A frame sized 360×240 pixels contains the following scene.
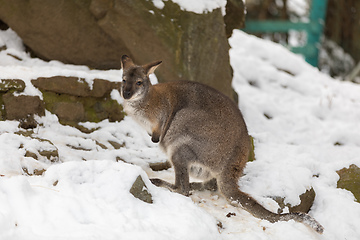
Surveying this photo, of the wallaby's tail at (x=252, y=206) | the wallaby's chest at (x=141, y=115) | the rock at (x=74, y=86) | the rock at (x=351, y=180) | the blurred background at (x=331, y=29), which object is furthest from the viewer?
the blurred background at (x=331, y=29)

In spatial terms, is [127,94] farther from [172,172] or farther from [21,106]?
[21,106]

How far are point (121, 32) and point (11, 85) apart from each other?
1877 mm

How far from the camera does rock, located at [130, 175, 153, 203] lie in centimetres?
412

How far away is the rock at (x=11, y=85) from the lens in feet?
19.2

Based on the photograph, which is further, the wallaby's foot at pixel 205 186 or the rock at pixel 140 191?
the wallaby's foot at pixel 205 186

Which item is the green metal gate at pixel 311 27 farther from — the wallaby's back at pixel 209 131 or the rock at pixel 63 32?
the wallaby's back at pixel 209 131

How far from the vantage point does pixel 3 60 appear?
22.3 ft

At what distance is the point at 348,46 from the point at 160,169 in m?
11.4

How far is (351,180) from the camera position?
227 inches

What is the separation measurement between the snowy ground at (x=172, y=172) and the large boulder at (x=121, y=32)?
1.01 ft

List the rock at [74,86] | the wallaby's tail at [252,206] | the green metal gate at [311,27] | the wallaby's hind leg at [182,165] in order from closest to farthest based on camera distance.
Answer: the wallaby's tail at [252,206] → the wallaby's hind leg at [182,165] → the rock at [74,86] → the green metal gate at [311,27]

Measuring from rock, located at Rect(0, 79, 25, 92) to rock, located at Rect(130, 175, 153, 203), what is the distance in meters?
2.53

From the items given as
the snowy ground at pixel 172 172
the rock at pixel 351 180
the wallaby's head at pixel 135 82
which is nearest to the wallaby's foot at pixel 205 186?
the snowy ground at pixel 172 172

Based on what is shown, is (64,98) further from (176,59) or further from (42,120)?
(176,59)
